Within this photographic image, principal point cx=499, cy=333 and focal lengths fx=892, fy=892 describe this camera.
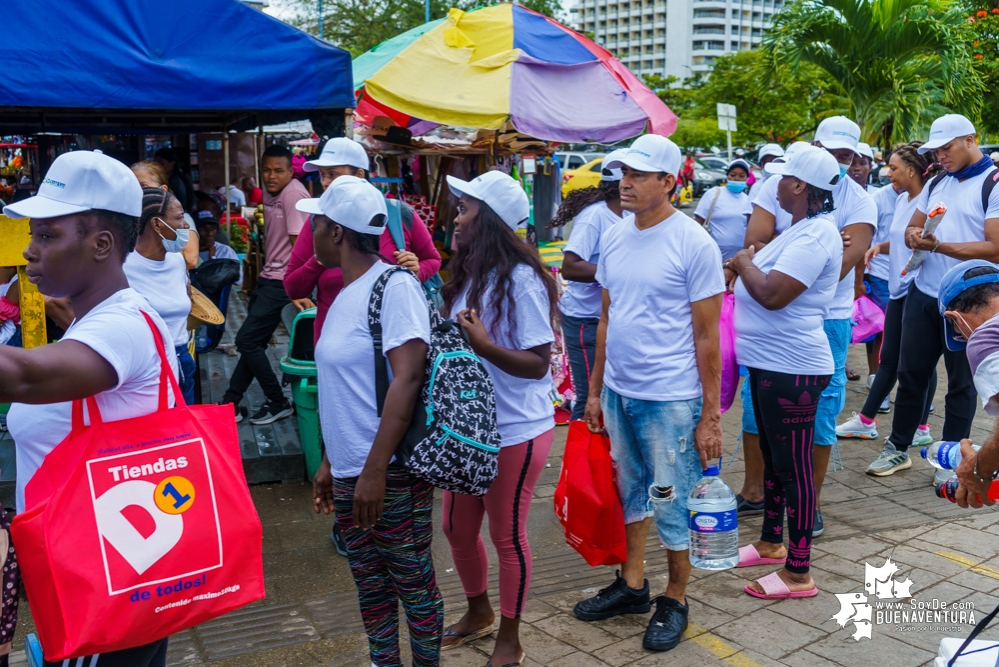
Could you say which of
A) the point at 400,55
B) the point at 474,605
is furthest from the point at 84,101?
the point at 400,55

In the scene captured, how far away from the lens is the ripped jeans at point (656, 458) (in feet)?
12.0

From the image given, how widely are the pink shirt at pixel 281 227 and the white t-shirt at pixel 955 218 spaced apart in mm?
4005

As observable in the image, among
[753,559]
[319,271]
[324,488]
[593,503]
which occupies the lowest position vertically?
[753,559]

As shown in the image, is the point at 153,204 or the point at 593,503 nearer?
the point at 593,503

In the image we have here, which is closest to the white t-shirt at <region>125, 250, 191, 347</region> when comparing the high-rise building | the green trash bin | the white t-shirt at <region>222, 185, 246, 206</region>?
the green trash bin

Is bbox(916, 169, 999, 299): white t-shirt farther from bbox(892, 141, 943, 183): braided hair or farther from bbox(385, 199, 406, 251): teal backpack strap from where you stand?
bbox(385, 199, 406, 251): teal backpack strap

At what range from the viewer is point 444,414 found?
2.88m

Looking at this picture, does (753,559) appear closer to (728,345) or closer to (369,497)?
(728,345)

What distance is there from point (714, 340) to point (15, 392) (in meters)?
2.58

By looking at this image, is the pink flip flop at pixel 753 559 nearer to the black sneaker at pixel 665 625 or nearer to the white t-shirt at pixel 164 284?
the black sneaker at pixel 665 625

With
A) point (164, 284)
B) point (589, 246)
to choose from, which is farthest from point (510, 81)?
point (164, 284)

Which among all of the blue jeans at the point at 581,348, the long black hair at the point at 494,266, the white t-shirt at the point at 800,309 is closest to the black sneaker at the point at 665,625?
the white t-shirt at the point at 800,309

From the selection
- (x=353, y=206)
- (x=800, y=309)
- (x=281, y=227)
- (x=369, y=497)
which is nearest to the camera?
(x=369, y=497)

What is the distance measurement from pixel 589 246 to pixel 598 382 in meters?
1.52
